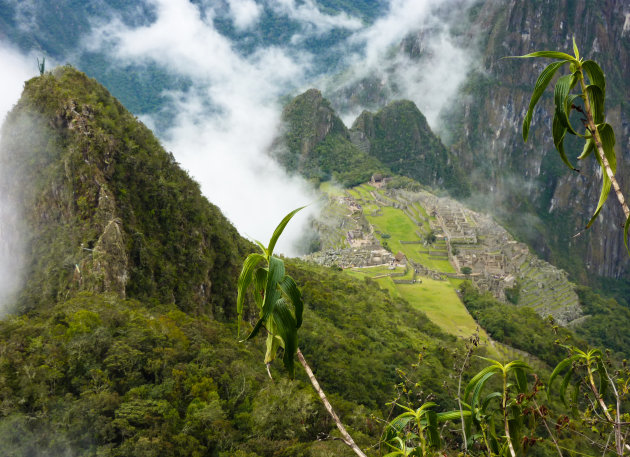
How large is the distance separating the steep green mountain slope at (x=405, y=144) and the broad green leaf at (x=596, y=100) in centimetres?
9773

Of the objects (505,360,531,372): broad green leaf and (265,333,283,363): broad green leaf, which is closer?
(265,333,283,363): broad green leaf

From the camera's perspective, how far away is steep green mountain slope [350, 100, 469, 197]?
10038cm

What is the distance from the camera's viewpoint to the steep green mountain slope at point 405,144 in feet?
329

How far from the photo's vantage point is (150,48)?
152 meters

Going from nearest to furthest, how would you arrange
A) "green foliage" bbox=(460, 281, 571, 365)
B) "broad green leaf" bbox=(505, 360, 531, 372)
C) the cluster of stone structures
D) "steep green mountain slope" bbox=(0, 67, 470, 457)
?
1. "broad green leaf" bbox=(505, 360, 531, 372)
2. "steep green mountain slope" bbox=(0, 67, 470, 457)
3. "green foliage" bbox=(460, 281, 571, 365)
4. the cluster of stone structures

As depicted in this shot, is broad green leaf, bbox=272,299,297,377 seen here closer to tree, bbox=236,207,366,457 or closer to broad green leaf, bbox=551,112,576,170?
tree, bbox=236,207,366,457

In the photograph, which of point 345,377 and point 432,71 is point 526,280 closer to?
point 345,377

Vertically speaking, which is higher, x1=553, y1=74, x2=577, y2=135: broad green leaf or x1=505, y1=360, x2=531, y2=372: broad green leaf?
x1=553, y1=74, x2=577, y2=135: broad green leaf

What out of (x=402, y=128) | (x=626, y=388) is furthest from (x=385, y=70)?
(x=626, y=388)

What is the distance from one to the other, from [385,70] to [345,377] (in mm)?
140729

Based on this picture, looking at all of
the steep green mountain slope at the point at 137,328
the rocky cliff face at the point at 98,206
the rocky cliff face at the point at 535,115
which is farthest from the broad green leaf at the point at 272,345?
the rocky cliff face at the point at 535,115

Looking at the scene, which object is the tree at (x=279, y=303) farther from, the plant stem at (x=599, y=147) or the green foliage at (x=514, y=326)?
the green foliage at (x=514, y=326)

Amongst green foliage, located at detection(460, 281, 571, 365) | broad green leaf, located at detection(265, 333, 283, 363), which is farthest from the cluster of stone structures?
broad green leaf, located at detection(265, 333, 283, 363)

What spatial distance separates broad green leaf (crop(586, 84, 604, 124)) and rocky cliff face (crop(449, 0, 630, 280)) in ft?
377
